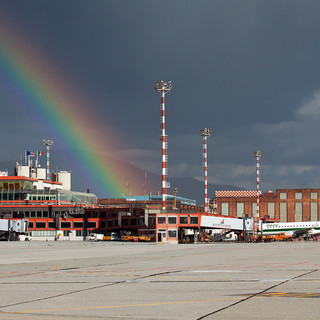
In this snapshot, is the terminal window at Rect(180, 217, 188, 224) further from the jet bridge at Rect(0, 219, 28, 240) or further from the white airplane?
the jet bridge at Rect(0, 219, 28, 240)

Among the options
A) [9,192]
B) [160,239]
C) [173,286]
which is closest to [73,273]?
[173,286]

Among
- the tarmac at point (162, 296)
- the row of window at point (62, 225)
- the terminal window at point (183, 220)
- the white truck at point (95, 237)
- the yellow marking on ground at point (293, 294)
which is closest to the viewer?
the tarmac at point (162, 296)

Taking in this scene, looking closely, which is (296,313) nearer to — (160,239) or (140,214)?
(160,239)

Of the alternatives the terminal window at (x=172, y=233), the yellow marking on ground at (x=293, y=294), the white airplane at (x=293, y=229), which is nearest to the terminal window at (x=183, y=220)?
the terminal window at (x=172, y=233)

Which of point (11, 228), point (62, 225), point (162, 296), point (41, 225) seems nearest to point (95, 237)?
point (62, 225)

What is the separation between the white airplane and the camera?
563ft

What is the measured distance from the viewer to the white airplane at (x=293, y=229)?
17175cm

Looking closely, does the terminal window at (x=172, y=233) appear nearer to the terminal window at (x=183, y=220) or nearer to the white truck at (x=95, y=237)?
the terminal window at (x=183, y=220)

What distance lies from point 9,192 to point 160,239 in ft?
274

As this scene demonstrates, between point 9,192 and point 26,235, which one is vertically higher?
point 9,192

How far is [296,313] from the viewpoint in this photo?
653 inches

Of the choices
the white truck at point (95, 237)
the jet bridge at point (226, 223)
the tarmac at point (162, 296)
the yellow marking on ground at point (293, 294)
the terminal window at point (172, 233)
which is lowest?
the white truck at point (95, 237)

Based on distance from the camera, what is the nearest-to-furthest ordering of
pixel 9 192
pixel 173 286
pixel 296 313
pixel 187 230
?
pixel 296 313 → pixel 173 286 → pixel 187 230 → pixel 9 192

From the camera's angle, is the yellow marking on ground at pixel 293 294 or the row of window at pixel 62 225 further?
the row of window at pixel 62 225
